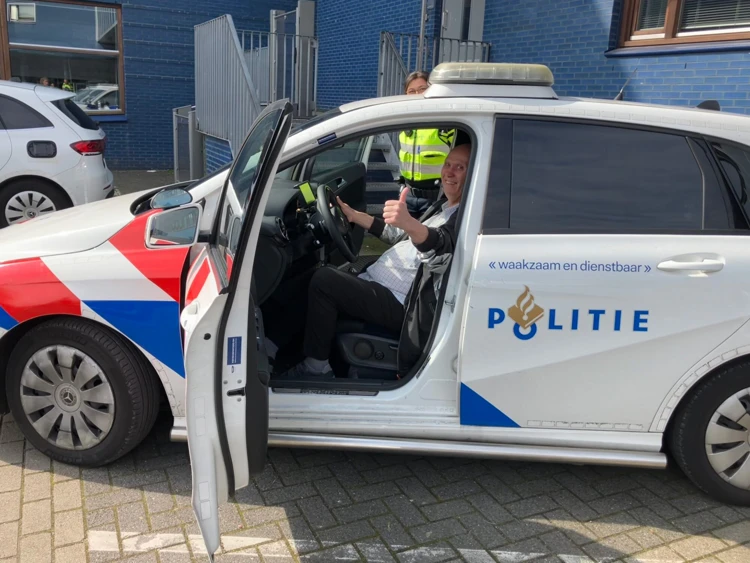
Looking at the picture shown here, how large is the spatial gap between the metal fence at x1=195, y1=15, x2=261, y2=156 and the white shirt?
16.8 ft

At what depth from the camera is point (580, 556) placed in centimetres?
269

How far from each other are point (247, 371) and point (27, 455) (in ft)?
5.16

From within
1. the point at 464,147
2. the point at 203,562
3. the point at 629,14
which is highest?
the point at 629,14

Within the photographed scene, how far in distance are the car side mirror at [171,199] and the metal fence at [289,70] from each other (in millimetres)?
6590

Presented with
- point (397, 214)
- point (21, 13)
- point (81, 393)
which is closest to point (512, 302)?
point (397, 214)

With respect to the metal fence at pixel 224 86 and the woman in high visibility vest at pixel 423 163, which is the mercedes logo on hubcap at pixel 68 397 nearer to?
the woman in high visibility vest at pixel 423 163

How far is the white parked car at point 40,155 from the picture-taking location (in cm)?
734

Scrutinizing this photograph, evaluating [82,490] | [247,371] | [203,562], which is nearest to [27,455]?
[82,490]

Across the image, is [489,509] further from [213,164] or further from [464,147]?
[213,164]

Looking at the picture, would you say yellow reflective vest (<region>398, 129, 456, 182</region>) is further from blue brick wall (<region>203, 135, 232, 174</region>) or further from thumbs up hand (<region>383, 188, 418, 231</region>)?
blue brick wall (<region>203, 135, 232, 174</region>)

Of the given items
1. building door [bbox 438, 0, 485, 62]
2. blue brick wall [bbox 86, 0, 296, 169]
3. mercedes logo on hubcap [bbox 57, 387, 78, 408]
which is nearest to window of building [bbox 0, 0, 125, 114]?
blue brick wall [bbox 86, 0, 296, 169]

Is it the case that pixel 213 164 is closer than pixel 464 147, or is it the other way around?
pixel 464 147

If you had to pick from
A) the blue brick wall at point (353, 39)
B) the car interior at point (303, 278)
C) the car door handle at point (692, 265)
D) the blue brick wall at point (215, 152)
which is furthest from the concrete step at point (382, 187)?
the car door handle at point (692, 265)

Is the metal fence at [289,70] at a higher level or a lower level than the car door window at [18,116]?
higher
